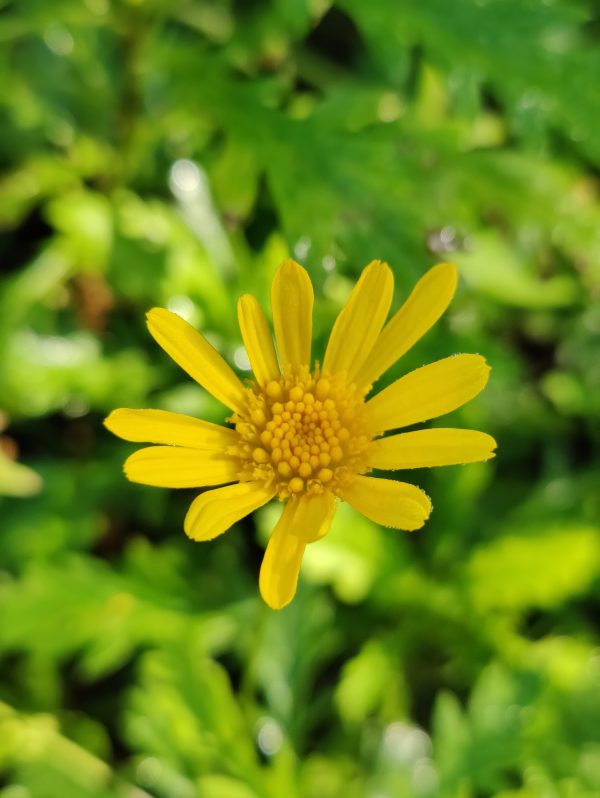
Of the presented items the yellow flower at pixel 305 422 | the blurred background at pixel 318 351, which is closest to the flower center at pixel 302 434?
the yellow flower at pixel 305 422

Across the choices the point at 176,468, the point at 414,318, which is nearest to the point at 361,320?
the point at 414,318

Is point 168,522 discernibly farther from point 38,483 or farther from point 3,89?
point 3,89

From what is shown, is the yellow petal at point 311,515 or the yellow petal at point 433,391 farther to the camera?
the yellow petal at point 433,391

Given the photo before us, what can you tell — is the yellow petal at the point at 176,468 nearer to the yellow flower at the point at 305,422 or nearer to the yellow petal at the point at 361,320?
the yellow flower at the point at 305,422

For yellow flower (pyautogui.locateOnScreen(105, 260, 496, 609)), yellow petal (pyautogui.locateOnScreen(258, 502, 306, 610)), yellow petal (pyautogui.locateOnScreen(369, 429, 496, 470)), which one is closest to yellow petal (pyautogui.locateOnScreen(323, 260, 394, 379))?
yellow flower (pyautogui.locateOnScreen(105, 260, 496, 609))

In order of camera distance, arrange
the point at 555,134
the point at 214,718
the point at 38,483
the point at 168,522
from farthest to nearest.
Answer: the point at 555,134 < the point at 168,522 < the point at 38,483 < the point at 214,718

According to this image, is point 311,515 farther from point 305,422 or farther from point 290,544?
point 305,422

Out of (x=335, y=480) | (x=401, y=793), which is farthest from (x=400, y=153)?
(x=401, y=793)
